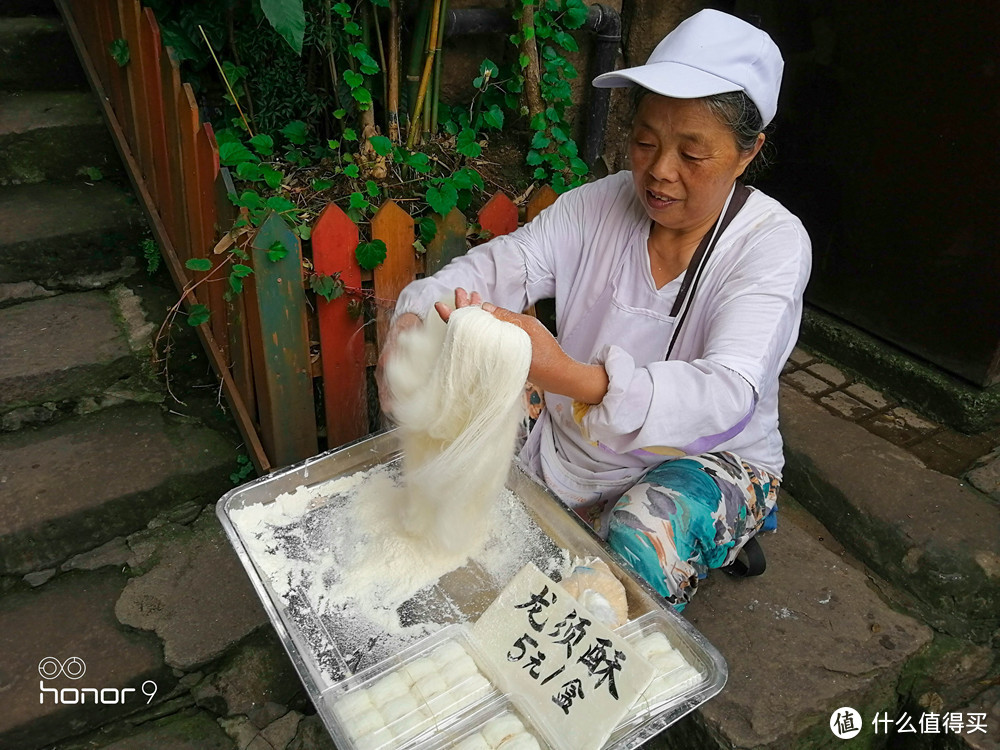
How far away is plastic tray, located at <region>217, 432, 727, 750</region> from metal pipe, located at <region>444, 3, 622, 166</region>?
189cm

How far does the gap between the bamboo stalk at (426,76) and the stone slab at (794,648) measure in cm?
209

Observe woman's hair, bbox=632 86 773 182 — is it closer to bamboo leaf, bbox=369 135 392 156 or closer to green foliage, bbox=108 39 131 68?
bamboo leaf, bbox=369 135 392 156

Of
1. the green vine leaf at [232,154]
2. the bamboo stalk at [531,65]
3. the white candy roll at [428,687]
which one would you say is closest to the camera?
the white candy roll at [428,687]

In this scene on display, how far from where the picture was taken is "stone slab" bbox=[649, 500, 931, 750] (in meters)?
2.11

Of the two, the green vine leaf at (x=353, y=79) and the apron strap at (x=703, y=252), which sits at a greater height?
the green vine leaf at (x=353, y=79)

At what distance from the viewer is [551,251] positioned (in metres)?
2.44

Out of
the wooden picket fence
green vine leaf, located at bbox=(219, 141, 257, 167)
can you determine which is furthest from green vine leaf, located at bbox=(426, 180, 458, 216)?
green vine leaf, located at bbox=(219, 141, 257, 167)

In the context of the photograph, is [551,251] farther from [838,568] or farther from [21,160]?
[21,160]

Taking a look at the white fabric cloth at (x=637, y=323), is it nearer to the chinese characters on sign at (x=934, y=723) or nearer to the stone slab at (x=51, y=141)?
the chinese characters on sign at (x=934, y=723)

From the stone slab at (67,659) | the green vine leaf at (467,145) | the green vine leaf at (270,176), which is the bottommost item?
the stone slab at (67,659)

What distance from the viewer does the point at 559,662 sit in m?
1.59

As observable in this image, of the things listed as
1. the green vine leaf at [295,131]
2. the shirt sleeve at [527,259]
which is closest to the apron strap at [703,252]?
the shirt sleeve at [527,259]

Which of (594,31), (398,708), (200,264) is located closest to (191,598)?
(200,264)

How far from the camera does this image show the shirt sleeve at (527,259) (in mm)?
2352
